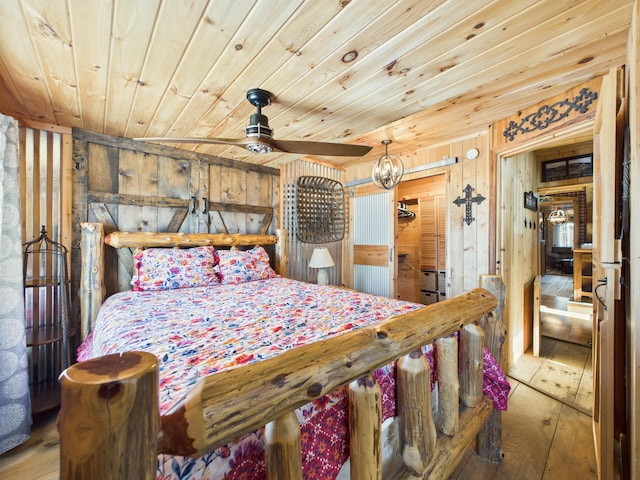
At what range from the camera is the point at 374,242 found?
3.99 m

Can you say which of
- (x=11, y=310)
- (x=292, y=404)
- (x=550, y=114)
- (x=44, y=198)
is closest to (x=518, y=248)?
(x=550, y=114)

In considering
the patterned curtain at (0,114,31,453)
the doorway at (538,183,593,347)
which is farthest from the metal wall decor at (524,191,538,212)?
the patterned curtain at (0,114,31,453)

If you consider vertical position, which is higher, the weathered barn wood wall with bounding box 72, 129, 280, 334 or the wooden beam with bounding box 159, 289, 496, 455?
the weathered barn wood wall with bounding box 72, 129, 280, 334

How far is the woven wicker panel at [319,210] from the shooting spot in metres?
3.84

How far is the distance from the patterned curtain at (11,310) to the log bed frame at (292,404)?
6.54 feet

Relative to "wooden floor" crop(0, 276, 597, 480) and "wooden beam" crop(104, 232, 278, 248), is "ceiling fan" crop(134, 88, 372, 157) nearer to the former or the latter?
"wooden beam" crop(104, 232, 278, 248)

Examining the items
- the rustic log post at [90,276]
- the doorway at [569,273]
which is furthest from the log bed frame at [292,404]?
the doorway at [569,273]

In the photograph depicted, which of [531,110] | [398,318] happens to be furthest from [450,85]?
[398,318]

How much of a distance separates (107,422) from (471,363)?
1.51m

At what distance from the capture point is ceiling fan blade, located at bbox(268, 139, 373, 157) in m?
1.86

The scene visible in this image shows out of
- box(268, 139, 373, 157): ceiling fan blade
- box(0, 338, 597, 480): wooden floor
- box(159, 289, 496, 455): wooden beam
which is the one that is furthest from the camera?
box(268, 139, 373, 157): ceiling fan blade

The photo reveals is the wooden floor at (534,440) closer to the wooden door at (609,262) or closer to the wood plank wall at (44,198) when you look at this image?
the wooden door at (609,262)

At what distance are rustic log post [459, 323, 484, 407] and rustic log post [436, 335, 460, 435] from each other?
0.20 m

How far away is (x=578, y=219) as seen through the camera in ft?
21.8
